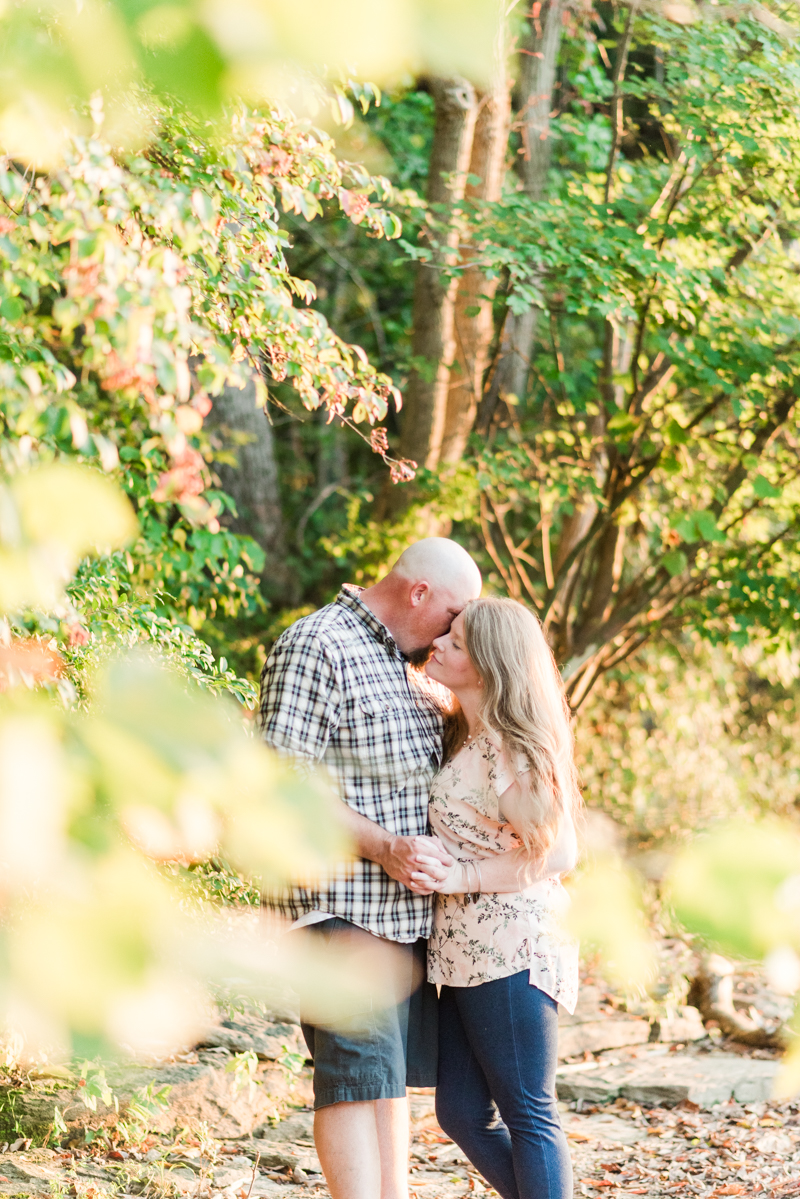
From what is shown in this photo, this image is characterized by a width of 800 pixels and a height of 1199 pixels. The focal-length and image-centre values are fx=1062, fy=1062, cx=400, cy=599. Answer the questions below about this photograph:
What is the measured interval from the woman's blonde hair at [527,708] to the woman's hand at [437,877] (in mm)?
189

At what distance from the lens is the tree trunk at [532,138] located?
236 inches

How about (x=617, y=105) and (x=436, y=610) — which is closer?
(x=436, y=610)

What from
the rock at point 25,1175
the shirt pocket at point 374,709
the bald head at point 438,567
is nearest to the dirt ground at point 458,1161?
the rock at point 25,1175

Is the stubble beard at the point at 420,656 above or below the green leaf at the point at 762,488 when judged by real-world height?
below

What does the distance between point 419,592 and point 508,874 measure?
701 mm

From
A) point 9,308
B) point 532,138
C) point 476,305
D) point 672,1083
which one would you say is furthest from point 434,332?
point 9,308

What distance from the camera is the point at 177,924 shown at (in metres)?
0.64

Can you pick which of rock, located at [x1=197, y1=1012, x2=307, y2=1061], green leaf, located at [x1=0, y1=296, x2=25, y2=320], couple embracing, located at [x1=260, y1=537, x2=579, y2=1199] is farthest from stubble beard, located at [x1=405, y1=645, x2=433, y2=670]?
rock, located at [x1=197, y1=1012, x2=307, y2=1061]

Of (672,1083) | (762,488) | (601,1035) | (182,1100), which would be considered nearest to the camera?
(182,1100)

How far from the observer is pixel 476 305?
5.27 m

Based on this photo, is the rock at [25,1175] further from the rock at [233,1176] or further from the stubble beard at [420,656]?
the stubble beard at [420,656]

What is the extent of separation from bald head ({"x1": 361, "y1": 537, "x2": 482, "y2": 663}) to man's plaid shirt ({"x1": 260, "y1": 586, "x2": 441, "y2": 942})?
10 centimetres

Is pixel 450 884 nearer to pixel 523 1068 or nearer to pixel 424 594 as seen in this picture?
pixel 523 1068

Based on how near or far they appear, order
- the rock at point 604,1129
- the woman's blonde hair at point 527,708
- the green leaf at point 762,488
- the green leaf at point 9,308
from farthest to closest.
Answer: the green leaf at point 762,488
the rock at point 604,1129
the woman's blonde hair at point 527,708
the green leaf at point 9,308
